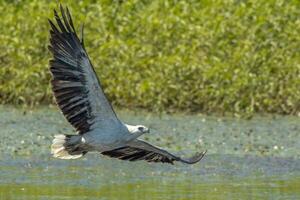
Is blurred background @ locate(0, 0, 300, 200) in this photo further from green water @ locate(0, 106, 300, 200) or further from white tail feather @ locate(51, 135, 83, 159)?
white tail feather @ locate(51, 135, 83, 159)

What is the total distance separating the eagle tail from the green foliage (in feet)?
16.8

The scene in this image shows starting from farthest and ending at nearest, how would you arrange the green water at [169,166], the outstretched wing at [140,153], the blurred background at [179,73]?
the blurred background at [179,73], the green water at [169,166], the outstretched wing at [140,153]

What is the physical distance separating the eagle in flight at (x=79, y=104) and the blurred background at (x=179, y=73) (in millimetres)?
2469

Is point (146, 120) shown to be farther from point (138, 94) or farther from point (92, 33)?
point (92, 33)

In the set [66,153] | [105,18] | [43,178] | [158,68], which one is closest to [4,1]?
[105,18]

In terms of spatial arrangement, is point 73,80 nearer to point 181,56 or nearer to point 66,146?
point 66,146

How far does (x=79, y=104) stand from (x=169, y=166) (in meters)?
2.63

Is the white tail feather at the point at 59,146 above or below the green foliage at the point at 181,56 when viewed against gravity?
above

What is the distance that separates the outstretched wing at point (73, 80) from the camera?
9070mm

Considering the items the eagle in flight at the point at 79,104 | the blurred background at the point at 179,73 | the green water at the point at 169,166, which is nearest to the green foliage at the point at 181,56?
the blurred background at the point at 179,73

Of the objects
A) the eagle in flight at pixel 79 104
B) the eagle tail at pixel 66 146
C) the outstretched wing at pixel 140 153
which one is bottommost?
the outstretched wing at pixel 140 153

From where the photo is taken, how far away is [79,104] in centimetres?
920

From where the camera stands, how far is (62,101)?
30.0 ft

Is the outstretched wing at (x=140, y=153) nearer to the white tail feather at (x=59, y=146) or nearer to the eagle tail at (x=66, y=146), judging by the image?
the eagle tail at (x=66, y=146)
